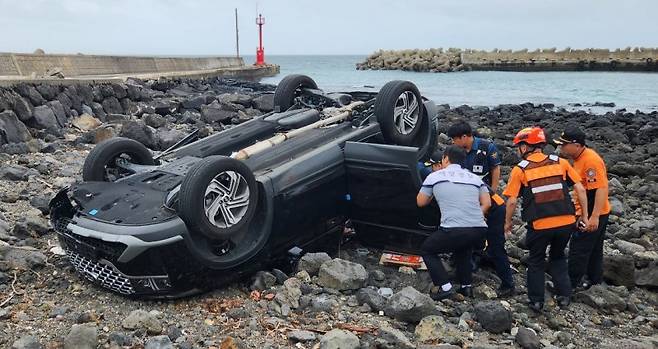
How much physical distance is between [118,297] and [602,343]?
3.47 metres

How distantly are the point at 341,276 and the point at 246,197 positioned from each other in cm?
96

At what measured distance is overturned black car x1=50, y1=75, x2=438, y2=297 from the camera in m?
4.11

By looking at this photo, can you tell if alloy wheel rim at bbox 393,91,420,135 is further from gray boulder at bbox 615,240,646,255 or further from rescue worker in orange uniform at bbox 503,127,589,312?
gray boulder at bbox 615,240,646,255

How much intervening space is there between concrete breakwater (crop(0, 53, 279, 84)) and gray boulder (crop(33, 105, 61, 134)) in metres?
1.53

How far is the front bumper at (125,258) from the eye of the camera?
399 cm

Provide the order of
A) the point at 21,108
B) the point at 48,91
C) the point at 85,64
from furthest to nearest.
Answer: the point at 85,64 < the point at 48,91 < the point at 21,108

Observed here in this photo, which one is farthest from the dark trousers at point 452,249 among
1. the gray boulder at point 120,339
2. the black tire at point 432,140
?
the gray boulder at point 120,339

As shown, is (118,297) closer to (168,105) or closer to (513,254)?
(513,254)

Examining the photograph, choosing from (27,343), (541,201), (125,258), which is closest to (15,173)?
(125,258)

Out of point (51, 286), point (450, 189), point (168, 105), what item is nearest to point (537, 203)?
point (450, 189)

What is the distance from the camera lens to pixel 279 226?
470cm

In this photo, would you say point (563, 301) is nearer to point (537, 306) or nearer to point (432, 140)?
point (537, 306)

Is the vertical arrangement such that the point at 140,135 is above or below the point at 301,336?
below

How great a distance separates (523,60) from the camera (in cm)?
6222
